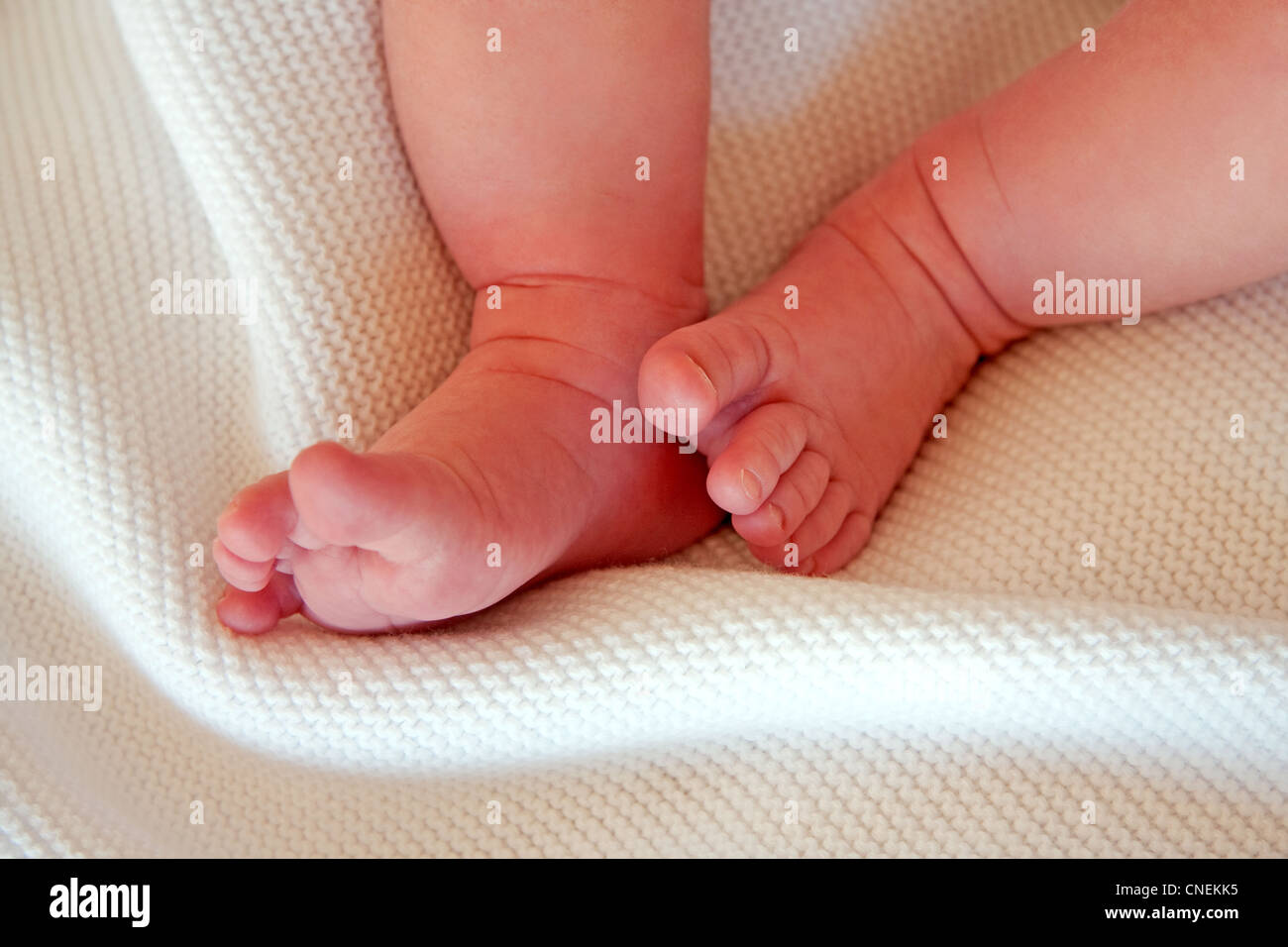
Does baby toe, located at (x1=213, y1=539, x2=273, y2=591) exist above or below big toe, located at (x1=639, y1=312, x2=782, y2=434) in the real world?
below

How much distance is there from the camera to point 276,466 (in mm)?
814

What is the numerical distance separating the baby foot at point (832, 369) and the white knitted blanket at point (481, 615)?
5cm

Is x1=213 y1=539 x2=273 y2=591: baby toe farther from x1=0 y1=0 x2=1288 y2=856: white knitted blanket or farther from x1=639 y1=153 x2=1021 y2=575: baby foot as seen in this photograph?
x1=639 y1=153 x2=1021 y2=575: baby foot

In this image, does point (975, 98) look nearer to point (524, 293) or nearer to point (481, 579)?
point (524, 293)

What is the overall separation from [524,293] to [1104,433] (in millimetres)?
446

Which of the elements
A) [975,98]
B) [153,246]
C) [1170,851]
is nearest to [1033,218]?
[975,98]

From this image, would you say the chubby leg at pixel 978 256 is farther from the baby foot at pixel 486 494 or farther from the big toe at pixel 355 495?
the big toe at pixel 355 495

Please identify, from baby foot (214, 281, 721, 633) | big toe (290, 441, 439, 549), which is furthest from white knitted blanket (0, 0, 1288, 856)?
big toe (290, 441, 439, 549)

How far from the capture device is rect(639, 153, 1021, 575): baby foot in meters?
0.73

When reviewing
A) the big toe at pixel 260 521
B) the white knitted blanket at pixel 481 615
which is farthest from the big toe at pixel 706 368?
the big toe at pixel 260 521

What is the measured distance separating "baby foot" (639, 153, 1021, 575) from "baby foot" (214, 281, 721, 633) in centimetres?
6

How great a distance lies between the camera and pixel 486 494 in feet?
2.15

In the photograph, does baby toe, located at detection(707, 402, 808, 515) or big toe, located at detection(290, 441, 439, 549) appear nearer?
big toe, located at detection(290, 441, 439, 549)

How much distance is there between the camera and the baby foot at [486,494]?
0.61 m
